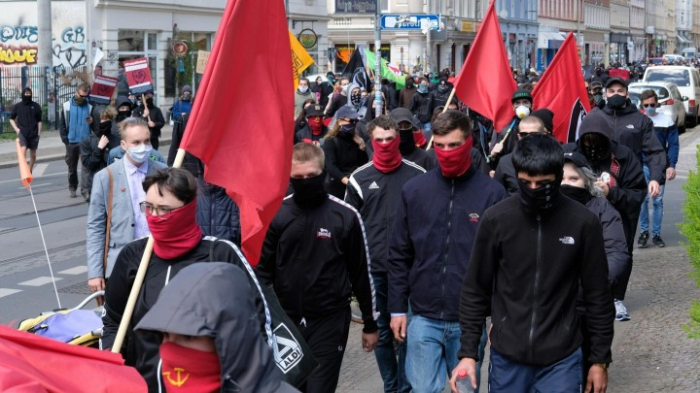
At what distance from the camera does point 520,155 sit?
463 centimetres

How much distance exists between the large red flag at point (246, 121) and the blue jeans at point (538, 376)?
1.25m

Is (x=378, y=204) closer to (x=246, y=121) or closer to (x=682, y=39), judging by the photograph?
(x=246, y=121)

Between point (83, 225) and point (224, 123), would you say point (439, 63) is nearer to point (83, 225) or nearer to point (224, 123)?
point (83, 225)

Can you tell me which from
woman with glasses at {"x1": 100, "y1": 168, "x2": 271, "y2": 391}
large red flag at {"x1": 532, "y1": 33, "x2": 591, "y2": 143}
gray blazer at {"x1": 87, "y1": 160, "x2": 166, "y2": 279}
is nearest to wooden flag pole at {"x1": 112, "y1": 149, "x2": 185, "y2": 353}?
woman with glasses at {"x1": 100, "y1": 168, "x2": 271, "y2": 391}

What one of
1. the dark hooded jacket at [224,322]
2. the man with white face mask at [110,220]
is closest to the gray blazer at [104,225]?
the man with white face mask at [110,220]

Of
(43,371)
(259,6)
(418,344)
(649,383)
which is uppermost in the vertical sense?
(259,6)

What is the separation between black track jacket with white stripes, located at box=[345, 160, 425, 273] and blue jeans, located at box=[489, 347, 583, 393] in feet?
6.95

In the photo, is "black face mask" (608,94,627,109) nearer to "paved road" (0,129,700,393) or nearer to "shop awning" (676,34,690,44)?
"paved road" (0,129,700,393)

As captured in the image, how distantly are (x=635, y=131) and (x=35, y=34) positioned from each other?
3030 centimetres

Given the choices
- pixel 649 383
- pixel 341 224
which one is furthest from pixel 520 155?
pixel 649 383

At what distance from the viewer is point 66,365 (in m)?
3.22

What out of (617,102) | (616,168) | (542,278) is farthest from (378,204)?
(617,102)

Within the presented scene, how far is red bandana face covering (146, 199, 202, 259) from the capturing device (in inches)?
176

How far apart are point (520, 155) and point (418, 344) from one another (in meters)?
1.58
